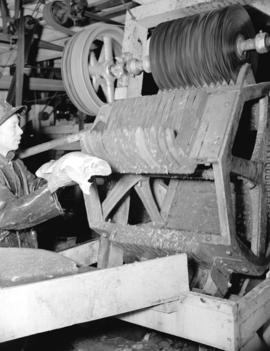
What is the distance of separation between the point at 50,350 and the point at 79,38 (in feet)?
5.96

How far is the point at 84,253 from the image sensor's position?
2.21 metres

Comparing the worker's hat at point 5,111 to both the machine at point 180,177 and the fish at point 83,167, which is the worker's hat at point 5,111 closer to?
the machine at point 180,177

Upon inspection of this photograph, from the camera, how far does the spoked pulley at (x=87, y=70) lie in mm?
2281

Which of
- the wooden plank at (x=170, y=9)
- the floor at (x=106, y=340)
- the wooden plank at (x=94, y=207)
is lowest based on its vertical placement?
the floor at (x=106, y=340)

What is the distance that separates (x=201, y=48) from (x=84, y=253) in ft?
4.04

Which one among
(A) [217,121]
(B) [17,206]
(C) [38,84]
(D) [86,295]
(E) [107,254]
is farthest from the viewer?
(C) [38,84]

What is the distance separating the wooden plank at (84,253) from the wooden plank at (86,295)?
87cm

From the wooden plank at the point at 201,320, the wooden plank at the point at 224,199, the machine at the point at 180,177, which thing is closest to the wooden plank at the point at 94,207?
the machine at the point at 180,177

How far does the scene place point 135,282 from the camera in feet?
4.25

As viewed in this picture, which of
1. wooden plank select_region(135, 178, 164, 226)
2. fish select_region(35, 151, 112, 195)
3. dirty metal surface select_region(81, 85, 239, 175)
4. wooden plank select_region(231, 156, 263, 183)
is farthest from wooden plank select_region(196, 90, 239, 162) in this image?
wooden plank select_region(135, 178, 164, 226)

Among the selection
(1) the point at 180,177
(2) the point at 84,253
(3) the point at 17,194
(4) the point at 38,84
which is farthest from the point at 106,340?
(4) the point at 38,84

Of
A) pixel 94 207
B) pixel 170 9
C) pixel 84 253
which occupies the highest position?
pixel 170 9

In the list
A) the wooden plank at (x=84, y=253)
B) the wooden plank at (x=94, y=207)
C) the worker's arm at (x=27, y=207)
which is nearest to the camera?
the worker's arm at (x=27, y=207)

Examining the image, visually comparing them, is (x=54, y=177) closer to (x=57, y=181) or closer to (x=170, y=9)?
(x=57, y=181)
